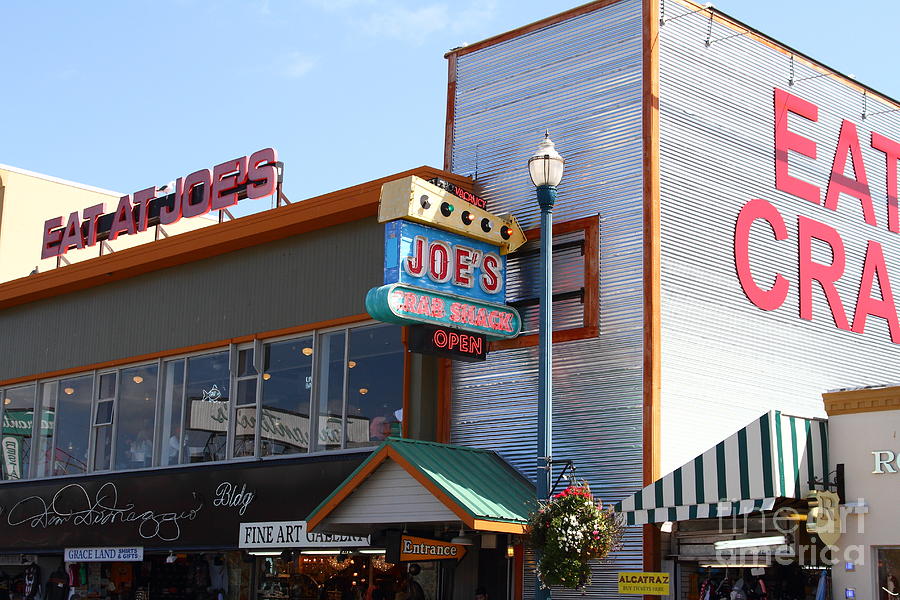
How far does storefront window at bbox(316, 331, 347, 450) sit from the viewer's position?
2078 centimetres

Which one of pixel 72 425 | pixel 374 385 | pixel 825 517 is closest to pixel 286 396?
pixel 374 385

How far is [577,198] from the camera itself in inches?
730

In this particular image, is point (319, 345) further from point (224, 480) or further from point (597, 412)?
point (597, 412)

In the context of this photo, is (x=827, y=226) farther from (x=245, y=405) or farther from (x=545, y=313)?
(x=245, y=405)

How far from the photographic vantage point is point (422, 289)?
678 inches

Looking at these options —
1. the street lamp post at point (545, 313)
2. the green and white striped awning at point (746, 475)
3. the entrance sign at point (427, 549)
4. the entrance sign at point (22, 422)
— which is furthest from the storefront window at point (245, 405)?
the green and white striped awning at point (746, 475)

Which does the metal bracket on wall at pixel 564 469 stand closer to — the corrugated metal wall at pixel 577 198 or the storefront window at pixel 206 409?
the corrugated metal wall at pixel 577 198

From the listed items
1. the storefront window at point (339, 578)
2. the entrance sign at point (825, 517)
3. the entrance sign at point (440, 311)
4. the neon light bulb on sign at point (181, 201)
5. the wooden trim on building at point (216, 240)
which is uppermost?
the neon light bulb on sign at point (181, 201)

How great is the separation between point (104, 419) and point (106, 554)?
3.06 metres

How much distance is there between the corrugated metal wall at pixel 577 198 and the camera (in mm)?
17281

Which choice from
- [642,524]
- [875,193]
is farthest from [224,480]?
[875,193]

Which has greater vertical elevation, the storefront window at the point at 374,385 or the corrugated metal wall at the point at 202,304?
the corrugated metal wall at the point at 202,304

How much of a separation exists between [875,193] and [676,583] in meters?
9.51

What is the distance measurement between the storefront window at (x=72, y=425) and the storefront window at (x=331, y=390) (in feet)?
23.7
